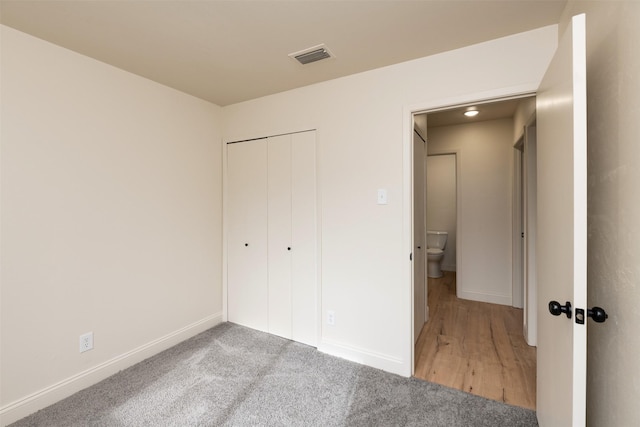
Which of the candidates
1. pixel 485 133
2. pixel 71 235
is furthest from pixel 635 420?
pixel 485 133

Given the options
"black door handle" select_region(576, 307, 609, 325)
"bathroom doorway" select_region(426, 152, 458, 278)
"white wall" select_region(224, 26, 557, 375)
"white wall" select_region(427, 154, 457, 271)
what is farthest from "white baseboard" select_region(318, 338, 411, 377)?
"white wall" select_region(427, 154, 457, 271)

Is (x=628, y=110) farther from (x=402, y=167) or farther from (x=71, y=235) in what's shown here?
(x=71, y=235)

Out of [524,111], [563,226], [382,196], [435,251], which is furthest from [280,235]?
[435,251]

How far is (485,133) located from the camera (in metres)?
3.84

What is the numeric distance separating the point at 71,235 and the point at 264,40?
1.86 m

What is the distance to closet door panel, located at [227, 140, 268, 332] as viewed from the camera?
295cm

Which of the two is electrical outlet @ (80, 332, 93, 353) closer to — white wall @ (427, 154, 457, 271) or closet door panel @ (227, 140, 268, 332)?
closet door panel @ (227, 140, 268, 332)

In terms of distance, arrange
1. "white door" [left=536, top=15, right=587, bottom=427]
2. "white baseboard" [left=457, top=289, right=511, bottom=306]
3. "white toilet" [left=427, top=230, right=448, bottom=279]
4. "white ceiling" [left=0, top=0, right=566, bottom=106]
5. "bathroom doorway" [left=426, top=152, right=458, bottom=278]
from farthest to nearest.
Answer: "bathroom doorway" [left=426, top=152, right=458, bottom=278]
"white toilet" [left=427, top=230, right=448, bottom=279]
"white baseboard" [left=457, top=289, right=511, bottom=306]
"white ceiling" [left=0, top=0, right=566, bottom=106]
"white door" [left=536, top=15, right=587, bottom=427]

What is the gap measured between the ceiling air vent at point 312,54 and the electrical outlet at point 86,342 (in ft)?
8.10

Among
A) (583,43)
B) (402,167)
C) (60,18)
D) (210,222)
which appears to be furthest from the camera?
(210,222)

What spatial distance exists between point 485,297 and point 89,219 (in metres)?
4.26

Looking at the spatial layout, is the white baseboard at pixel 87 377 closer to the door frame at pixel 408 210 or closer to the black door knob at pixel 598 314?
the door frame at pixel 408 210

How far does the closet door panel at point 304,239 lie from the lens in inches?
103

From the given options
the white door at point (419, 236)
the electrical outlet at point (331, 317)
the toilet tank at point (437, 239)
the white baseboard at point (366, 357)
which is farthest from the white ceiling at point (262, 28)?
the toilet tank at point (437, 239)
